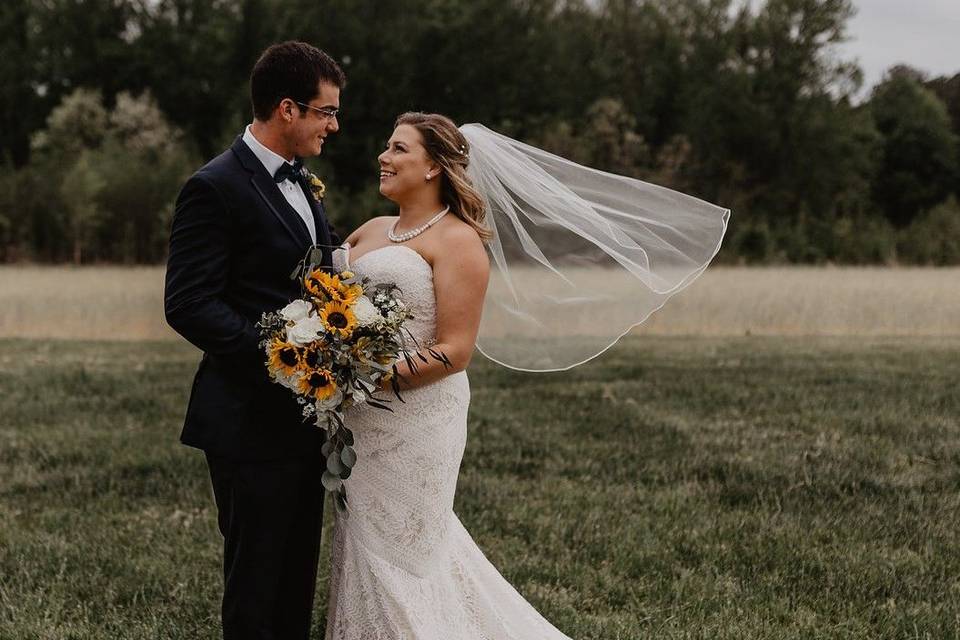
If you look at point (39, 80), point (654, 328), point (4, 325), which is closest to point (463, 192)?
point (654, 328)

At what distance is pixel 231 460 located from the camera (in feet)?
11.5

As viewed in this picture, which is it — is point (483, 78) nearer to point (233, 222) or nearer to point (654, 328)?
point (654, 328)

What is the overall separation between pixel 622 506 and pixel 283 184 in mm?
3851

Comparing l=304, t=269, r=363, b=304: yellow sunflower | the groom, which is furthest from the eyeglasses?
l=304, t=269, r=363, b=304: yellow sunflower

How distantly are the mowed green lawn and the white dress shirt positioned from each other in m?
2.36

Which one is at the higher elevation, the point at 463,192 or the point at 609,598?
the point at 463,192

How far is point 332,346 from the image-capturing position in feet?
10.5

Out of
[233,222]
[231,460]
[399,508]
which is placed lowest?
[399,508]

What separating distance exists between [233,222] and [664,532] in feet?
12.4

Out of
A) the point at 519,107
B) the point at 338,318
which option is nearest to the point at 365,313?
the point at 338,318

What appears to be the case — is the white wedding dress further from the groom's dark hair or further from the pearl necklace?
the groom's dark hair

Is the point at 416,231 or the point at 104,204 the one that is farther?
the point at 104,204

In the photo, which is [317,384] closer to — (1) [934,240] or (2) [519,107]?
(1) [934,240]

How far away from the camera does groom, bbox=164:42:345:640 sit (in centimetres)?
337
